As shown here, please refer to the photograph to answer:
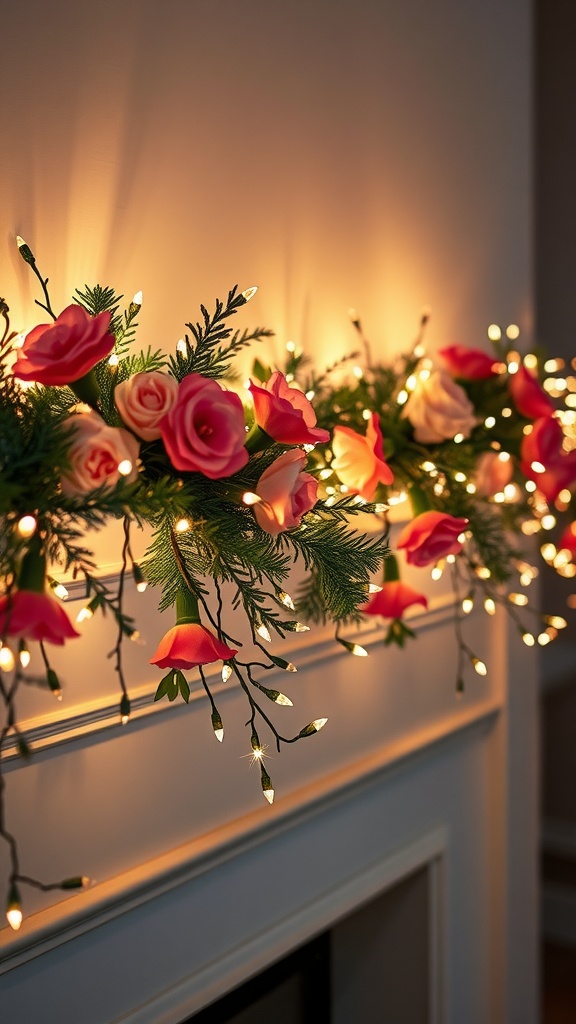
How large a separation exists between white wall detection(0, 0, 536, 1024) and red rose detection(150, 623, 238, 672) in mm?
245

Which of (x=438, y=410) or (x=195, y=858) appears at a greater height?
(x=438, y=410)

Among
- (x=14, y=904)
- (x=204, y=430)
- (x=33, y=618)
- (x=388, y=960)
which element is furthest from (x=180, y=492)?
(x=388, y=960)

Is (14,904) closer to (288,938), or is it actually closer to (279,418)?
(279,418)

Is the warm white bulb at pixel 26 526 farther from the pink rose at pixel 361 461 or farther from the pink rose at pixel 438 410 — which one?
the pink rose at pixel 438 410

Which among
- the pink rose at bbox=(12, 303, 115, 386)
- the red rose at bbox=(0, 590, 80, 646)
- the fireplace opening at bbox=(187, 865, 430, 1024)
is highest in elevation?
the pink rose at bbox=(12, 303, 115, 386)

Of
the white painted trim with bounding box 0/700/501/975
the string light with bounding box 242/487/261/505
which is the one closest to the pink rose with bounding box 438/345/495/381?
the white painted trim with bounding box 0/700/501/975

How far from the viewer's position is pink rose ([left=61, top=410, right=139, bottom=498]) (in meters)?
0.73

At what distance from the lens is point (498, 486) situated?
4.55 feet

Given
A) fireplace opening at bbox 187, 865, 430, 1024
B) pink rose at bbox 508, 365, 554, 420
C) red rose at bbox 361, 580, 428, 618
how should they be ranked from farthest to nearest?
fireplace opening at bbox 187, 865, 430, 1024, pink rose at bbox 508, 365, 554, 420, red rose at bbox 361, 580, 428, 618

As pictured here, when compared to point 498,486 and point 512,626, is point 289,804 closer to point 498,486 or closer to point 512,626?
point 498,486

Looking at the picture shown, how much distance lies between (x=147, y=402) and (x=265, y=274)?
0.51 meters

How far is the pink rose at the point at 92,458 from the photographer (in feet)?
2.39

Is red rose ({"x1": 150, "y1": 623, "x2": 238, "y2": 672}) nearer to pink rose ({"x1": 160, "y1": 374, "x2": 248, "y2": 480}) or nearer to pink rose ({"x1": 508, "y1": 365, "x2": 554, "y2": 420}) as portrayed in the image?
pink rose ({"x1": 160, "y1": 374, "x2": 248, "y2": 480})

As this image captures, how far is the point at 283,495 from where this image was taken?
819 millimetres
